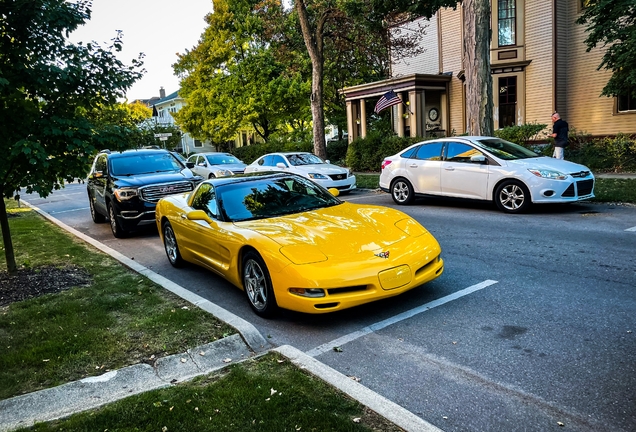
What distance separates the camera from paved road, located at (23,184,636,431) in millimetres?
3246

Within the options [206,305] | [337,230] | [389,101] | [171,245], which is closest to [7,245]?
[171,245]

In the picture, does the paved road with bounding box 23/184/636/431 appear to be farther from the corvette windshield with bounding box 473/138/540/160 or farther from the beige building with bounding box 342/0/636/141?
the beige building with bounding box 342/0/636/141

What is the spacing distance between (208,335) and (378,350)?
1574 mm

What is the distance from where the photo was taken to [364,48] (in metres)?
23.5

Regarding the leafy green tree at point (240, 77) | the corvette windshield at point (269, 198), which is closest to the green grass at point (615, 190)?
the corvette windshield at point (269, 198)

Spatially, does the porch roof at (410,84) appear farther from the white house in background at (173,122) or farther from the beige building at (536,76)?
the white house in background at (173,122)

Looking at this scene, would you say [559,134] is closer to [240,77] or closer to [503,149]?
[503,149]

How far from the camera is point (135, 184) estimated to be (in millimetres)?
10578

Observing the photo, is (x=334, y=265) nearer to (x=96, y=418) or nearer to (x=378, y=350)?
(x=378, y=350)

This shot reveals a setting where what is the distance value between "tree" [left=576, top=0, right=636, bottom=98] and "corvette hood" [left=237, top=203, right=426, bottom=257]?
13834mm

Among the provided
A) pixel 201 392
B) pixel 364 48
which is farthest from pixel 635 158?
pixel 201 392

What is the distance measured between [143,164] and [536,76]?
18.0m

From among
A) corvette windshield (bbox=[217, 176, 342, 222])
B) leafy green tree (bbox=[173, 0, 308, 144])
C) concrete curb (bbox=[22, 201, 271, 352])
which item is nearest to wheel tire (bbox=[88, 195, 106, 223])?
concrete curb (bbox=[22, 201, 271, 352])

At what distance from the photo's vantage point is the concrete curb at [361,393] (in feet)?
10.0
